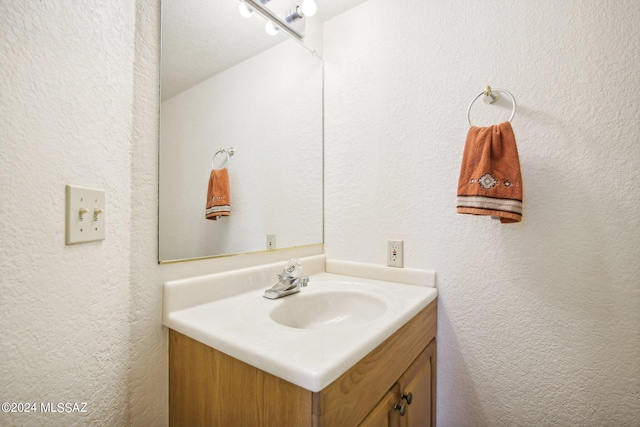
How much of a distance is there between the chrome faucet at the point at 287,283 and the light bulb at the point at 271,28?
976 mm

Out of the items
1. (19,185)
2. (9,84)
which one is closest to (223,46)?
(9,84)

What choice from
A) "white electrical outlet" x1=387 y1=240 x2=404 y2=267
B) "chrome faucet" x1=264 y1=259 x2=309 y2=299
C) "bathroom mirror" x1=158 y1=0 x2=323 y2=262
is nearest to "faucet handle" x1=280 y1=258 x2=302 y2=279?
"chrome faucet" x1=264 y1=259 x2=309 y2=299

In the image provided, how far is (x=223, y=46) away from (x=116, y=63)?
0.43 meters

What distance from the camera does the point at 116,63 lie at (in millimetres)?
690

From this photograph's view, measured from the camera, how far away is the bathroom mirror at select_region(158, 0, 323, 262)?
833 millimetres

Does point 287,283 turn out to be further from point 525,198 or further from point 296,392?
point 525,198

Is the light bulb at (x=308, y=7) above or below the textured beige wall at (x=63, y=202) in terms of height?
above

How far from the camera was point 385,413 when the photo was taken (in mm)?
681

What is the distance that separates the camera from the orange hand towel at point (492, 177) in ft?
2.65

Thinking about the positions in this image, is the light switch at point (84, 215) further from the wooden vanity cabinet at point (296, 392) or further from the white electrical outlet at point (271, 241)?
the white electrical outlet at point (271, 241)

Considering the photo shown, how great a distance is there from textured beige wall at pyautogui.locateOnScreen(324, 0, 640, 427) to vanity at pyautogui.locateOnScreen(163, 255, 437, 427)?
6.3 inches

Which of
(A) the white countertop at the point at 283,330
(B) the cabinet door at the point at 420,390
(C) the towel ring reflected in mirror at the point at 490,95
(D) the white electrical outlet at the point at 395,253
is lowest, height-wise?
(B) the cabinet door at the point at 420,390

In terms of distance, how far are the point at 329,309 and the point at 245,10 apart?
3.87ft

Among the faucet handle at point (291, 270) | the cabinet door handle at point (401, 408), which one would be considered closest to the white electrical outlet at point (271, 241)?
the faucet handle at point (291, 270)
